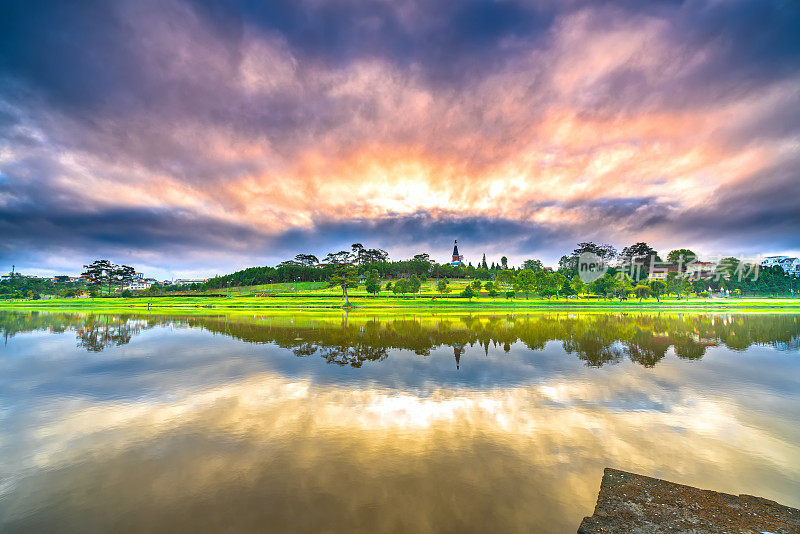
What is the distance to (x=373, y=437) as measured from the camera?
10.5 metres

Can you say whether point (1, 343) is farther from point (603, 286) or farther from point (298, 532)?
point (603, 286)

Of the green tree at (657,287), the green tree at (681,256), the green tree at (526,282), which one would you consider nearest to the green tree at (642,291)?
the green tree at (657,287)

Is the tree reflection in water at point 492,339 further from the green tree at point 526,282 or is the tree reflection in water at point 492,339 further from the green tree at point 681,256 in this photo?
the green tree at point 681,256

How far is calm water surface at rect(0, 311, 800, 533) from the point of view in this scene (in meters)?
7.16

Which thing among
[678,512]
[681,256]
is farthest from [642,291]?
[678,512]

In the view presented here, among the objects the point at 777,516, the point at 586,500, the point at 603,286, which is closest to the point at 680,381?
the point at 777,516

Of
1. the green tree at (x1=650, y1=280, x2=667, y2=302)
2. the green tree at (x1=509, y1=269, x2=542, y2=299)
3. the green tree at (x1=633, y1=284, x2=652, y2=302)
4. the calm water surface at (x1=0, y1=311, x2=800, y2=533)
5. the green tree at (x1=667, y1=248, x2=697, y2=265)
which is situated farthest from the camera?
the green tree at (x1=667, y1=248, x2=697, y2=265)

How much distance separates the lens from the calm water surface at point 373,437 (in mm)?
7164

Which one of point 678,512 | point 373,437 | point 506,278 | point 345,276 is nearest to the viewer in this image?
point 678,512

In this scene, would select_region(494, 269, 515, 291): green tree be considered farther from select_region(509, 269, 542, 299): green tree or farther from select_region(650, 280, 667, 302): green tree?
select_region(650, 280, 667, 302): green tree

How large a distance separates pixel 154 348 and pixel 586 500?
3043cm

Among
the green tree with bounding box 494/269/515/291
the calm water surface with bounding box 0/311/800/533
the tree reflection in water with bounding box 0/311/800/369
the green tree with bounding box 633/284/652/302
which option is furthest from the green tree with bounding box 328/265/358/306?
the green tree with bounding box 633/284/652/302

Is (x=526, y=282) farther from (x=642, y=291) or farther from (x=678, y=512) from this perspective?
(x=678, y=512)

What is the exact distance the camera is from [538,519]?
6797 millimetres
